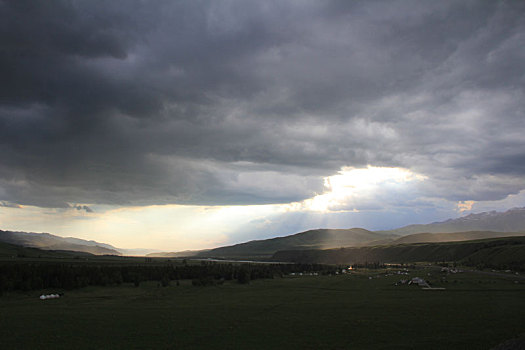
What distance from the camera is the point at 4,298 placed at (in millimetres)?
61781

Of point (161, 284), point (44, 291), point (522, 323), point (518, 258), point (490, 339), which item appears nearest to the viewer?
point (490, 339)

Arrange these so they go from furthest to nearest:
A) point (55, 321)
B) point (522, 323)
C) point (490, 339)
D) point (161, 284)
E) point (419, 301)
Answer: point (161, 284) < point (419, 301) < point (55, 321) < point (522, 323) < point (490, 339)

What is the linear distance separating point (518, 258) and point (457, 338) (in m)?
112

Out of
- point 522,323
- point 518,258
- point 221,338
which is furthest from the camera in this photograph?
point 518,258

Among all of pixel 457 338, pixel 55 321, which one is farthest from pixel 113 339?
pixel 457 338

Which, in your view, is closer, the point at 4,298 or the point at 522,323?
the point at 522,323

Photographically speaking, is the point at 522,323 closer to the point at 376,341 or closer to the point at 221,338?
the point at 376,341

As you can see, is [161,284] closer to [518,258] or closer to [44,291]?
[44,291]

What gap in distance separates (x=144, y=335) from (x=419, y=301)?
113 ft

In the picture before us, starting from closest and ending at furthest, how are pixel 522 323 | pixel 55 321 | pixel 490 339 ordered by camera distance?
pixel 490 339 → pixel 522 323 → pixel 55 321

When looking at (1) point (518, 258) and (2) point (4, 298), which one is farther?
(1) point (518, 258)

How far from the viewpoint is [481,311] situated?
38.2 meters

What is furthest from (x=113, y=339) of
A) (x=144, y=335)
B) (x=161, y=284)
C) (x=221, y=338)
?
(x=161, y=284)

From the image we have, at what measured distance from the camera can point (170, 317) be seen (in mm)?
38969
